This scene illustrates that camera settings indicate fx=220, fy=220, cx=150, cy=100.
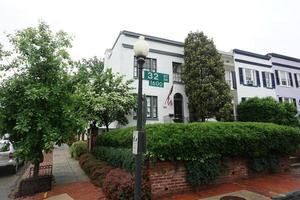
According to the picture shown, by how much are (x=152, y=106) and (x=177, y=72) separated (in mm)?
4126

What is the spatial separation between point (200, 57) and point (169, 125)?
1087cm

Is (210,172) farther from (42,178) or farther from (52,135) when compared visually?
(42,178)

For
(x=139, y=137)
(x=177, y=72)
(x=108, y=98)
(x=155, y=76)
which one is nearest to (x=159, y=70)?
(x=177, y=72)

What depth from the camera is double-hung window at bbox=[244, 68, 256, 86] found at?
72.1ft

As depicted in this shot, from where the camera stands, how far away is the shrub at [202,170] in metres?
8.09

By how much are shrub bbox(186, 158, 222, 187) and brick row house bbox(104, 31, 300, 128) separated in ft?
22.5

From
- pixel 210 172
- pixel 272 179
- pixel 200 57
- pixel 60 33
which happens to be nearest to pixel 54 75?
pixel 60 33

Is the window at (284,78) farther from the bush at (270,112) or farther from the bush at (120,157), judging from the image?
the bush at (120,157)

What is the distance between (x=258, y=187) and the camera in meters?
8.50

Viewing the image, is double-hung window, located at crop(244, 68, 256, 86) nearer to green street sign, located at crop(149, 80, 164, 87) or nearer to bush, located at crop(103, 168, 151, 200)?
green street sign, located at crop(149, 80, 164, 87)

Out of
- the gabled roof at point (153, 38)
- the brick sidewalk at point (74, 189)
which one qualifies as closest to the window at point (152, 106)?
the gabled roof at point (153, 38)

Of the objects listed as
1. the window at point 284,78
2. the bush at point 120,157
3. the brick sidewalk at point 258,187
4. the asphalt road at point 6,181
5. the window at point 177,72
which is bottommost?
the asphalt road at point 6,181

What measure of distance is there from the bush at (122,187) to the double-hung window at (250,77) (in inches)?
720

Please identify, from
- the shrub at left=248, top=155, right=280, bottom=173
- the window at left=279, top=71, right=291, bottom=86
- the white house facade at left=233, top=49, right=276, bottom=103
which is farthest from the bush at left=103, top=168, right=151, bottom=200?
the window at left=279, top=71, right=291, bottom=86
